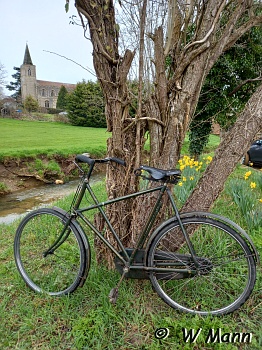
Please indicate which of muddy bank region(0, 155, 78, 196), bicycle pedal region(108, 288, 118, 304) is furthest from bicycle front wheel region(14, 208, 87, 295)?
muddy bank region(0, 155, 78, 196)

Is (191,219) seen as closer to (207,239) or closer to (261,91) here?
(207,239)

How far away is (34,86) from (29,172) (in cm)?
4924

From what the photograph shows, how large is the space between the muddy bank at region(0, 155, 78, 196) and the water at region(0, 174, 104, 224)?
0.35 m

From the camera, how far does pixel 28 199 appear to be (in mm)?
7473

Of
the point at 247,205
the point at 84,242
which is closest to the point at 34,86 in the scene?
the point at 247,205

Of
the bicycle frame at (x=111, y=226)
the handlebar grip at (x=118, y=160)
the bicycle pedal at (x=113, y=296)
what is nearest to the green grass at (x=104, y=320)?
the bicycle pedal at (x=113, y=296)

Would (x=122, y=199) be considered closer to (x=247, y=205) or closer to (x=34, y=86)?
(x=247, y=205)

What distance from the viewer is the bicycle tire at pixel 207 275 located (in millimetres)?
1752

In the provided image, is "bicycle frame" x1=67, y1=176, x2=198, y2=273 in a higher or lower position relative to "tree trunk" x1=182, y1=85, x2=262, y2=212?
lower

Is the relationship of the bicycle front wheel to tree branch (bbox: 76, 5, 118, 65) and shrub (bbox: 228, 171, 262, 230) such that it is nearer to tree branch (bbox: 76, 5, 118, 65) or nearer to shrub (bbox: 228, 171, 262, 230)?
tree branch (bbox: 76, 5, 118, 65)

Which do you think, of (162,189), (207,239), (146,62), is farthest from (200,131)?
(162,189)

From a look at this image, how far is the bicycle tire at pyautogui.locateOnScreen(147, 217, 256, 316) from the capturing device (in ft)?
5.75

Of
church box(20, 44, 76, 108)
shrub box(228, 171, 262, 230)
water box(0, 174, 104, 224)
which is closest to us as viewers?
shrub box(228, 171, 262, 230)

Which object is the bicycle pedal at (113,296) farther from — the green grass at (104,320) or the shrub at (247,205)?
the shrub at (247,205)
